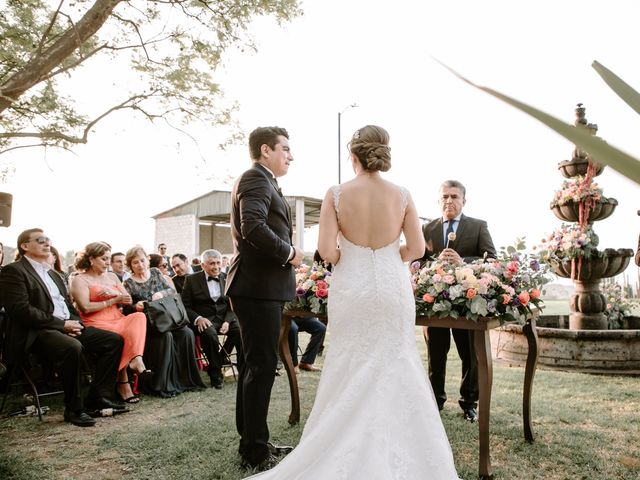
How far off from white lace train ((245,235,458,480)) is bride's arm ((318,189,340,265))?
97 millimetres

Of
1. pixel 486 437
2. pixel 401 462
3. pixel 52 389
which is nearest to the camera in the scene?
pixel 401 462

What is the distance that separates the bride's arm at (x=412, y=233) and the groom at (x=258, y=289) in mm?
780

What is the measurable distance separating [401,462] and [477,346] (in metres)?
1.13

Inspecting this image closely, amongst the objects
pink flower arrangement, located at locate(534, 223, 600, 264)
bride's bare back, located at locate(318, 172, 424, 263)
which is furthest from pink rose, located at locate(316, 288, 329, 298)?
pink flower arrangement, located at locate(534, 223, 600, 264)

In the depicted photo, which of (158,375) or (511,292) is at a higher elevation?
(511,292)

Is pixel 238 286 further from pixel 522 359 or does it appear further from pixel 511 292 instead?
pixel 522 359

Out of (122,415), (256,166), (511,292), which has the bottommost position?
(122,415)

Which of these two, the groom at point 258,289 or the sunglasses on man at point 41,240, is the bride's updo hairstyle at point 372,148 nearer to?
the groom at point 258,289

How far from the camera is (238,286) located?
3.62m

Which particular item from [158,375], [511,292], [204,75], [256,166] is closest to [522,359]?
[511,292]

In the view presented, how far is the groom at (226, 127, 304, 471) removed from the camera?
3547 millimetres

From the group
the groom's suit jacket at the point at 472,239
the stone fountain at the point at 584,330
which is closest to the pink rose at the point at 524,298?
the groom's suit jacket at the point at 472,239

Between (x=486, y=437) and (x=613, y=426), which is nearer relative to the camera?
(x=486, y=437)

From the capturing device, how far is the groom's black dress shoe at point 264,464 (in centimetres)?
352
